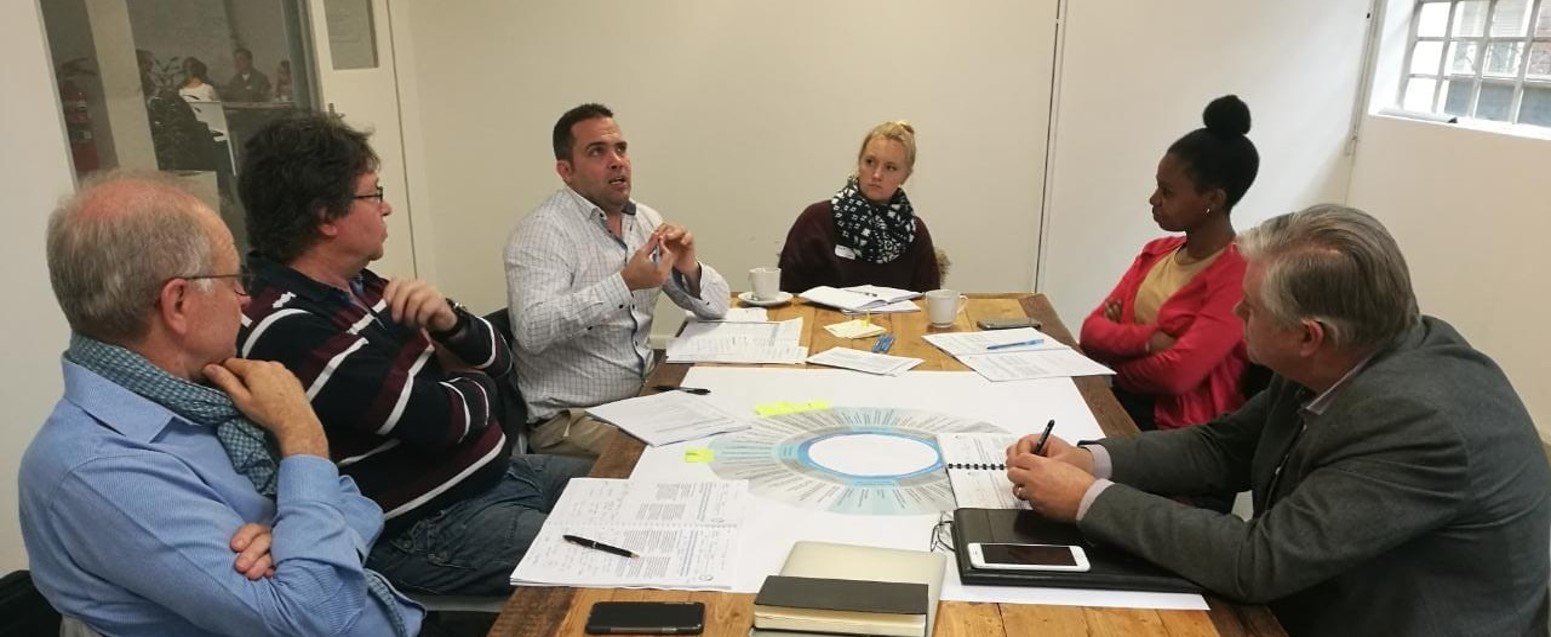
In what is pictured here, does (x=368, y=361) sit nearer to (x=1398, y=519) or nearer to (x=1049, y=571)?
(x=1049, y=571)

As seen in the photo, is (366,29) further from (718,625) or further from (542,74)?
(718,625)

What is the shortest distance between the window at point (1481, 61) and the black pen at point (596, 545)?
3244 millimetres

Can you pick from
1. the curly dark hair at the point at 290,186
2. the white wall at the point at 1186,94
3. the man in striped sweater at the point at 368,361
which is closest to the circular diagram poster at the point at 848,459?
the man in striped sweater at the point at 368,361

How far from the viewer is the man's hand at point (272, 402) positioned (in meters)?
1.19

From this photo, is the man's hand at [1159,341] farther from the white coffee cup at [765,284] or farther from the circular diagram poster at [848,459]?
the white coffee cup at [765,284]

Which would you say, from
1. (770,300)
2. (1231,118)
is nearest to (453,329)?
(770,300)

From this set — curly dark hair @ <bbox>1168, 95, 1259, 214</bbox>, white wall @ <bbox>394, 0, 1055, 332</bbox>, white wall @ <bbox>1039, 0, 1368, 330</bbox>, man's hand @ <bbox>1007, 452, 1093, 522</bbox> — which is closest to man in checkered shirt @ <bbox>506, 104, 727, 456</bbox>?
man's hand @ <bbox>1007, 452, 1093, 522</bbox>

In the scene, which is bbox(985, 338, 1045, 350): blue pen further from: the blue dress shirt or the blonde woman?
the blue dress shirt

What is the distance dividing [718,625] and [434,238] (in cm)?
366

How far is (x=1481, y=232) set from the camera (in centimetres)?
292

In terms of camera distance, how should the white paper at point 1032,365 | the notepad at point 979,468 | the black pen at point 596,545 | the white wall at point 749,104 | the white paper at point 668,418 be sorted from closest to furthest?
the black pen at point 596,545
the notepad at point 979,468
the white paper at point 668,418
the white paper at point 1032,365
the white wall at point 749,104

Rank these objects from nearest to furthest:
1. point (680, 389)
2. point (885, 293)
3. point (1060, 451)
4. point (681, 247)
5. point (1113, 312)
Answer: point (1060, 451)
point (680, 389)
point (681, 247)
point (1113, 312)
point (885, 293)

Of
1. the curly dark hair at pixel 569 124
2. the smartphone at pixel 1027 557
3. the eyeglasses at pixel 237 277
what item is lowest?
the smartphone at pixel 1027 557

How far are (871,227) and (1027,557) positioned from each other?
196cm
